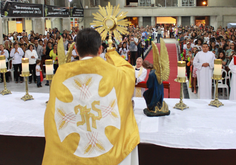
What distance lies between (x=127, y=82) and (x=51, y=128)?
0.73 meters

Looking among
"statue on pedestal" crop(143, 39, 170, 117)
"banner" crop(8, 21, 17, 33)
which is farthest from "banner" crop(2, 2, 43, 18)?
"statue on pedestal" crop(143, 39, 170, 117)

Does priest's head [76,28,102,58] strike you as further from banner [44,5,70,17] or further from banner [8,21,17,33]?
banner [8,21,17,33]

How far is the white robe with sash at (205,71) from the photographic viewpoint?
6.60 m

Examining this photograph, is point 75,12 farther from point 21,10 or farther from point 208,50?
point 208,50

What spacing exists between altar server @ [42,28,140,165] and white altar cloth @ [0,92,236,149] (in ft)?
2.63

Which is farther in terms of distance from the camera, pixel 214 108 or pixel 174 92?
pixel 174 92

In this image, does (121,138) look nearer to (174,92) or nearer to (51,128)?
(51,128)

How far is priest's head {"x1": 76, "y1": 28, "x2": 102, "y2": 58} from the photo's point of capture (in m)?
2.15

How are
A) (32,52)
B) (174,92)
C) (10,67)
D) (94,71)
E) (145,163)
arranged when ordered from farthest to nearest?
(10,67), (32,52), (174,92), (145,163), (94,71)

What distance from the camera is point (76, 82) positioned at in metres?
2.19

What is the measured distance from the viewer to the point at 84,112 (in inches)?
85.8

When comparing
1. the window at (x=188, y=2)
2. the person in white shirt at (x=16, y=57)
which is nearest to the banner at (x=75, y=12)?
the person in white shirt at (x=16, y=57)

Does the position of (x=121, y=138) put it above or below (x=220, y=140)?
above

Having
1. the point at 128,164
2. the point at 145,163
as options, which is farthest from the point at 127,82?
the point at 145,163
